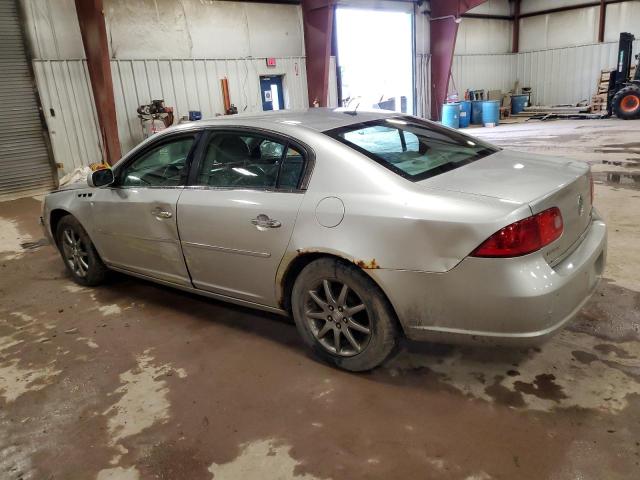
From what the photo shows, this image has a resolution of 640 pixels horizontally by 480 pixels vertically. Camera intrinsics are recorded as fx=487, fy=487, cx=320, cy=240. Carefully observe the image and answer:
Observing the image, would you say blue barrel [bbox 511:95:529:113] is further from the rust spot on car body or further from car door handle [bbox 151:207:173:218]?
the rust spot on car body

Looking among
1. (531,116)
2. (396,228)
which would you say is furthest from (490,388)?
(531,116)

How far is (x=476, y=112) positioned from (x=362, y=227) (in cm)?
1701

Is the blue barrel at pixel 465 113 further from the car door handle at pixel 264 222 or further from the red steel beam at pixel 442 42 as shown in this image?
the car door handle at pixel 264 222

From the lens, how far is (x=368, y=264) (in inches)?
91.7

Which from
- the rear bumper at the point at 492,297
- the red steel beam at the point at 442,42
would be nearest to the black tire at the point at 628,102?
the red steel beam at the point at 442,42

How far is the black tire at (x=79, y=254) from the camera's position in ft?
13.3

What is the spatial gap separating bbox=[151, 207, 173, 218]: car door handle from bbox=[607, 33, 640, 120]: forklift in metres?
16.6

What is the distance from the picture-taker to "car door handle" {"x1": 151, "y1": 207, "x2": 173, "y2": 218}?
3.16 metres

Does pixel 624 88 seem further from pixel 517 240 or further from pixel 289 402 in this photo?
pixel 289 402

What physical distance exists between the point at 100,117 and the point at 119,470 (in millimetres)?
9305

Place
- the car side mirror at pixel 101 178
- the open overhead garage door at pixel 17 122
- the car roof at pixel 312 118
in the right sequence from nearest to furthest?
the car roof at pixel 312 118 < the car side mirror at pixel 101 178 < the open overhead garage door at pixel 17 122

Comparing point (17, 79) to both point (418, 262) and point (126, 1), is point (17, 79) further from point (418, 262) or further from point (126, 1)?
point (418, 262)

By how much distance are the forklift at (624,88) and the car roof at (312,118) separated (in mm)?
15455

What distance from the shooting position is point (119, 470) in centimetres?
210
